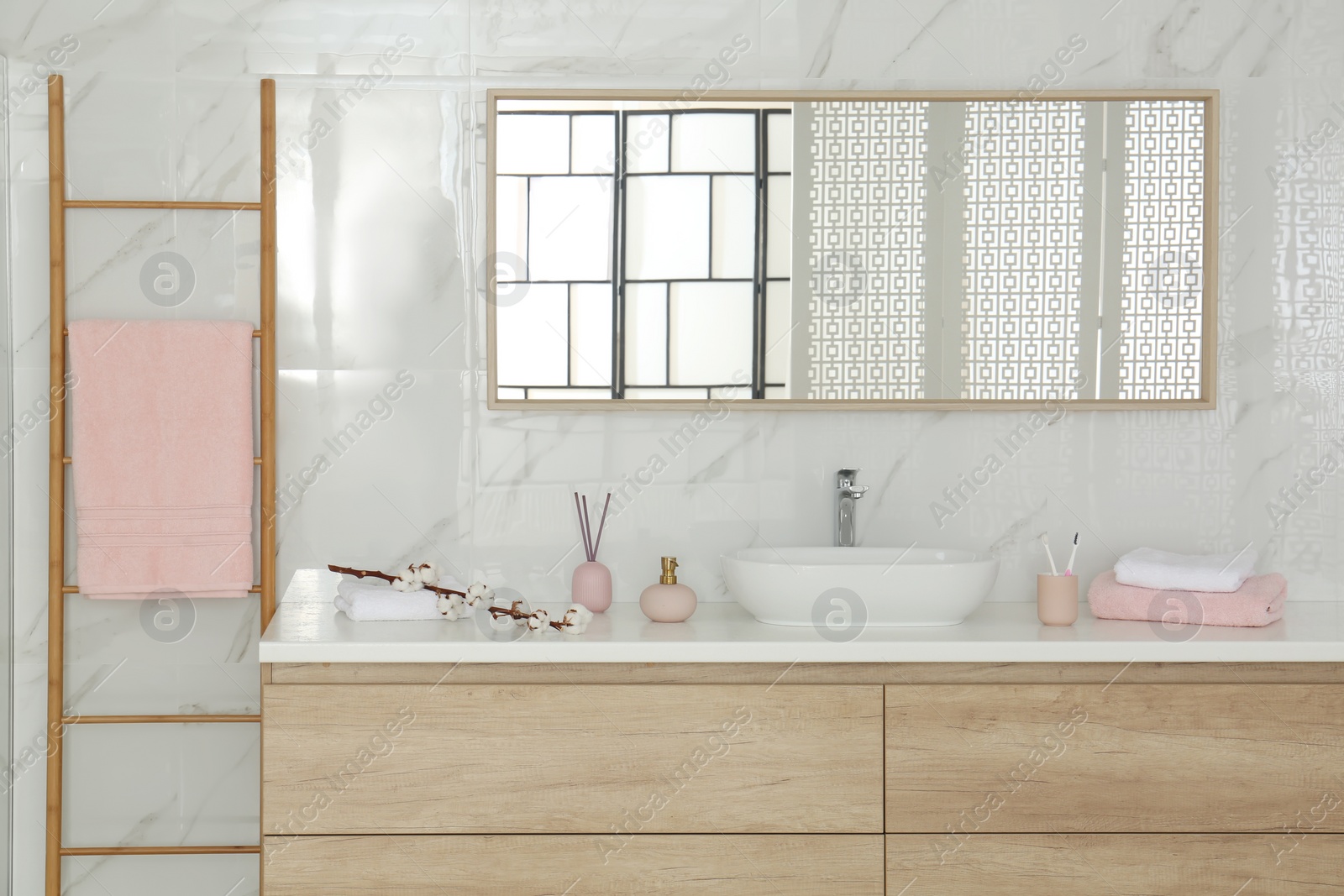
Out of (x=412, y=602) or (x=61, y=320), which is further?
(x=61, y=320)

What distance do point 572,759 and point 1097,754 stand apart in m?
0.85

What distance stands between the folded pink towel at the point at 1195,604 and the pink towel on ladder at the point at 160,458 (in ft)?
5.50

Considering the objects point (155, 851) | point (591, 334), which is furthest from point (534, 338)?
point (155, 851)

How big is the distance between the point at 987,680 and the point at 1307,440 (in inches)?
42.4

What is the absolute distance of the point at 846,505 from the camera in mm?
2168

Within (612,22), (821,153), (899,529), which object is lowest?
(899,529)

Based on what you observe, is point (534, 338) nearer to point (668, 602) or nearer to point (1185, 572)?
point (668, 602)

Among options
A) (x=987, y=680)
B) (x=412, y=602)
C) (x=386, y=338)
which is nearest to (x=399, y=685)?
(x=412, y=602)

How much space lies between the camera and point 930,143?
2.24 metres

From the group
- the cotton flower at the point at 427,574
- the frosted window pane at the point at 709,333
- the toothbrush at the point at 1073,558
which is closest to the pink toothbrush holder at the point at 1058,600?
the toothbrush at the point at 1073,558

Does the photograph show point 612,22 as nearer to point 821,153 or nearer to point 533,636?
point 821,153

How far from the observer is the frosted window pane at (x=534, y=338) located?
2219mm

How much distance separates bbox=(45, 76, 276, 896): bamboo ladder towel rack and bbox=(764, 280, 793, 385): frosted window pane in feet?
3.34

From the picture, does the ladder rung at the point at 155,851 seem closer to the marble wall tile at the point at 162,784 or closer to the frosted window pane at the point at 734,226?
the marble wall tile at the point at 162,784
